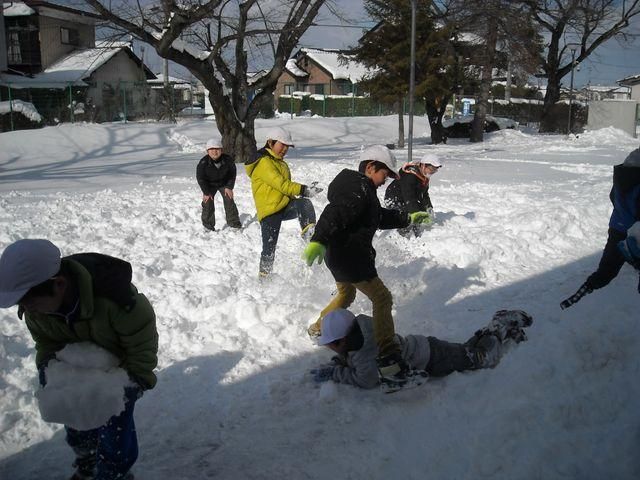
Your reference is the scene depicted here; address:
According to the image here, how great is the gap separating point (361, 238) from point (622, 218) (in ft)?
6.77

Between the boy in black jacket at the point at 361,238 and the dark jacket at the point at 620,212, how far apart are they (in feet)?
5.57

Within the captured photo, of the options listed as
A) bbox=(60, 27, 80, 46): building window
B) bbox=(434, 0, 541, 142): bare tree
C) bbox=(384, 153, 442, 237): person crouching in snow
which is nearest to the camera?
bbox=(384, 153, 442, 237): person crouching in snow

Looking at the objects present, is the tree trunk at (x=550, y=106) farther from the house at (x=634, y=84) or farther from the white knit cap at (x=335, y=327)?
the white knit cap at (x=335, y=327)

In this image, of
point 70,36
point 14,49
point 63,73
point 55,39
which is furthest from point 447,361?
point 70,36

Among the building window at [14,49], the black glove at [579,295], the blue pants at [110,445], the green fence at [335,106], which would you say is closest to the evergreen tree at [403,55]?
the green fence at [335,106]

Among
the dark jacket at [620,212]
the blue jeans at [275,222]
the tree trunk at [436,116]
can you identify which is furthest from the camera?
the tree trunk at [436,116]

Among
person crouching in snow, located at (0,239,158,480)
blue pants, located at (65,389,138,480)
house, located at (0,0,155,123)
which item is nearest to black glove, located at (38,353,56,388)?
person crouching in snow, located at (0,239,158,480)

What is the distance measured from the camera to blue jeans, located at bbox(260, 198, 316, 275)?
5602 millimetres

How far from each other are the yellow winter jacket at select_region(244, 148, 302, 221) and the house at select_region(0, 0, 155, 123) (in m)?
22.6

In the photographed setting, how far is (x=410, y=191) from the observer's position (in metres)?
6.77

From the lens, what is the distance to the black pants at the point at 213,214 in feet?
24.8

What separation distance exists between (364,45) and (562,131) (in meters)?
14.2

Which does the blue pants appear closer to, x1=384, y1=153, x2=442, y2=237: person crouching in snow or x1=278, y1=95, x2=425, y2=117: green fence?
x1=384, y1=153, x2=442, y2=237: person crouching in snow

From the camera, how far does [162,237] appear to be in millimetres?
7129
